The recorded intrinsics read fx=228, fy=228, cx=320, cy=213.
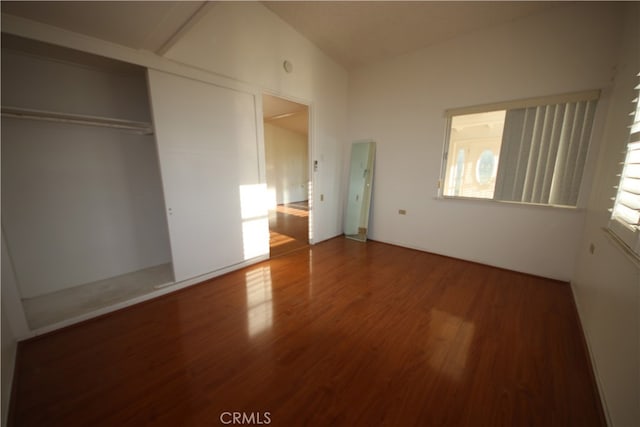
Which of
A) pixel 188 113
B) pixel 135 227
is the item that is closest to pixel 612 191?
pixel 188 113

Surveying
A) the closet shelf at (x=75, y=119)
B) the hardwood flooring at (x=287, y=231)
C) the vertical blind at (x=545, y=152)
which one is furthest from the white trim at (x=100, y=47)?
the vertical blind at (x=545, y=152)

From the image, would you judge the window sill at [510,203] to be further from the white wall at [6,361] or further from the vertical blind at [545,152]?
the white wall at [6,361]

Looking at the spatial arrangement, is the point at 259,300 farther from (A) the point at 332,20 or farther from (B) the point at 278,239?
(A) the point at 332,20

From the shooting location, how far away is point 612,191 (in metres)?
1.87

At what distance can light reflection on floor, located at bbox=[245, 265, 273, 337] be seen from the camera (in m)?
1.97

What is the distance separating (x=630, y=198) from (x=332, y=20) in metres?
3.30

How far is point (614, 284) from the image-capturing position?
4.75 feet

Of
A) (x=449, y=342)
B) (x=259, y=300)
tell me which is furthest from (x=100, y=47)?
(x=449, y=342)

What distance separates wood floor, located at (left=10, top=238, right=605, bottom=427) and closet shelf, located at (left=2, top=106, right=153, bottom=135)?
1.78m

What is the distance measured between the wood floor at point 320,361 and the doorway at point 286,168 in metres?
2.69

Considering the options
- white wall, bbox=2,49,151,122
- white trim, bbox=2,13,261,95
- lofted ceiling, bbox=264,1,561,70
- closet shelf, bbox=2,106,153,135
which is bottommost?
closet shelf, bbox=2,106,153,135

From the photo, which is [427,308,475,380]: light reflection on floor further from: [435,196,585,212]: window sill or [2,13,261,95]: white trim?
[2,13,261,95]: white trim

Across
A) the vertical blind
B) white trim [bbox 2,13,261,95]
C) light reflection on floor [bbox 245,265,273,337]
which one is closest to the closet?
white trim [bbox 2,13,261,95]

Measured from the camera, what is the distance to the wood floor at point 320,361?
1272 mm
